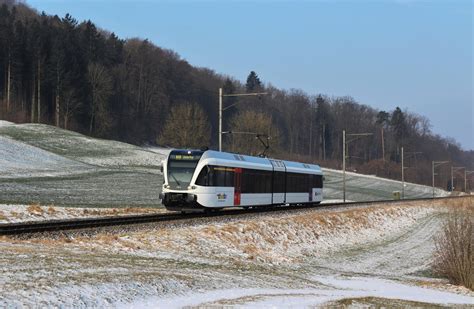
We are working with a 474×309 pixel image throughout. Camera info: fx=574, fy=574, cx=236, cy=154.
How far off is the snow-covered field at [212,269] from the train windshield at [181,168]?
10.6 feet

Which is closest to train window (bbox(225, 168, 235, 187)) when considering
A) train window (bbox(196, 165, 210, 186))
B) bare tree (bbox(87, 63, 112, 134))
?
train window (bbox(196, 165, 210, 186))

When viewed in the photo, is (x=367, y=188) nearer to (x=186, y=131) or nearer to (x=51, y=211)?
(x=186, y=131)

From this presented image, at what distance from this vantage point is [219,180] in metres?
29.4

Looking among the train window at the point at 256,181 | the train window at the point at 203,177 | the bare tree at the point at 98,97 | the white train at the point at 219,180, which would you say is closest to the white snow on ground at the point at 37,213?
the white train at the point at 219,180

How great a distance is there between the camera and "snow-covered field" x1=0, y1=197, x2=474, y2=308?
10.0 metres

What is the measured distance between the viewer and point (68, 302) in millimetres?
9008

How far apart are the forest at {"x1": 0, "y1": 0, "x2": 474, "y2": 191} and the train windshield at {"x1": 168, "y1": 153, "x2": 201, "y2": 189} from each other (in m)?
28.7

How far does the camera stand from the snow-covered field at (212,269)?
10.0m

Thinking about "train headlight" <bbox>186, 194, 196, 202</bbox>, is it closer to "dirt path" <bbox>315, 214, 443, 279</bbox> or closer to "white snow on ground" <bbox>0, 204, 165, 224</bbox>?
"white snow on ground" <bbox>0, 204, 165, 224</bbox>

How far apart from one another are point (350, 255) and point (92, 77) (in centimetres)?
9343

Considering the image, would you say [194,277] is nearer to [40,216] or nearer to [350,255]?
[40,216]

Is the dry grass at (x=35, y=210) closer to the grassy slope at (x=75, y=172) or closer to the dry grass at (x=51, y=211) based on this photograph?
the dry grass at (x=51, y=211)

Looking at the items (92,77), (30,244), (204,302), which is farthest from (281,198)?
(92,77)

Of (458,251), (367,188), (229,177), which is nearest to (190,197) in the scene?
(229,177)
